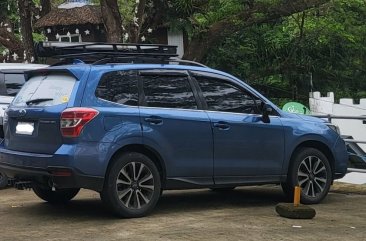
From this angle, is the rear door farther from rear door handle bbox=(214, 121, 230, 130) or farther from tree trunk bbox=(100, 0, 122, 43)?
tree trunk bbox=(100, 0, 122, 43)

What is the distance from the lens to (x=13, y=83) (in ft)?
32.6

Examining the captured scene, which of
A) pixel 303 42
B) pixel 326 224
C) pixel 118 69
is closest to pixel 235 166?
pixel 326 224

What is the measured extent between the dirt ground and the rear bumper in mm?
455

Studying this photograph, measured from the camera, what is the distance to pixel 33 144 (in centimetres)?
664

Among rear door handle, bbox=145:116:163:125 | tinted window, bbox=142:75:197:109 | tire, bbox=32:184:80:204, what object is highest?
tinted window, bbox=142:75:197:109

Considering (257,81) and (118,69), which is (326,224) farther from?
(257,81)

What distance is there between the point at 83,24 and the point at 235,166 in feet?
71.7

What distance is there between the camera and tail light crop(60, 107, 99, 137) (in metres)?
6.31

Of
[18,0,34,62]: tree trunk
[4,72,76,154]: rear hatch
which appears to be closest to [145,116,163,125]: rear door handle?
[4,72,76,154]: rear hatch

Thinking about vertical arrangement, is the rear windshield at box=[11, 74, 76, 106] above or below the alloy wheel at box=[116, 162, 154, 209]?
above

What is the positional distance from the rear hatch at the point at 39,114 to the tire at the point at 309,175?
126 inches

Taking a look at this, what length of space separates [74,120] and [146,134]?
33.9 inches

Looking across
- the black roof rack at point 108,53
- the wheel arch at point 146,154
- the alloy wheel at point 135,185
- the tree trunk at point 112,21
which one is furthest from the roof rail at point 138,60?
the tree trunk at point 112,21

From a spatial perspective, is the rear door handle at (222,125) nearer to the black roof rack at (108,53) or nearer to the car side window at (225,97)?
the car side window at (225,97)
